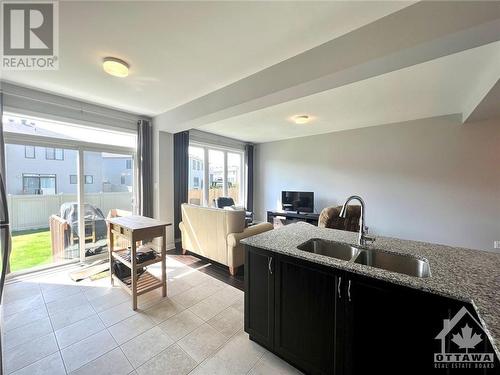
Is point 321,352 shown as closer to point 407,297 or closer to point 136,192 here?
point 407,297

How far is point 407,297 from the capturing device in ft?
3.57

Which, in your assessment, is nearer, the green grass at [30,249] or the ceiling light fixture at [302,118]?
the green grass at [30,249]

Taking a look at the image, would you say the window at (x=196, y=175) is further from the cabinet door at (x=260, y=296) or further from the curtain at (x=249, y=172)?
the cabinet door at (x=260, y=296)

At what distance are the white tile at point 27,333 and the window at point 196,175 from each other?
10.3 ft

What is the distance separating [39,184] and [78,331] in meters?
2.28

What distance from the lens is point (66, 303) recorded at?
2322 millimetres

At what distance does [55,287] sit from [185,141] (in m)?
3.24

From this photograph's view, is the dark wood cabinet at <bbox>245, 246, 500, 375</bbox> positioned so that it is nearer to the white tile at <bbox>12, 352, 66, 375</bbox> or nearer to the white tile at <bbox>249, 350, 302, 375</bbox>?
the white tile at <bbox>249, 350, 302, 375</bbox>

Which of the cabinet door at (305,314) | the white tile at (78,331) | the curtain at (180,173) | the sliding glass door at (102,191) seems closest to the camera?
the cabinet door at (305,314)

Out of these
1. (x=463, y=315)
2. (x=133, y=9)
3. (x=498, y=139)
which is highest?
(x=133, y=9)

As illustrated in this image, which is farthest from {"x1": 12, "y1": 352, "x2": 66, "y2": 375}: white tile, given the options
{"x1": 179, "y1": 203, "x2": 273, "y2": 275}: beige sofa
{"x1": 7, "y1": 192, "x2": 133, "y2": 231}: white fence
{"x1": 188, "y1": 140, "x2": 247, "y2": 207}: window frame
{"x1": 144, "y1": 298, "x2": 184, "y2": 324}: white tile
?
{"x1": 188, "y1": 140, "x2": 247, "y2": 207}: window frame

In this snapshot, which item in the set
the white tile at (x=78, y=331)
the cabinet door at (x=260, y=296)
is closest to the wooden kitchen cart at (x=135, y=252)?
the white tile at (x=78, y=331)

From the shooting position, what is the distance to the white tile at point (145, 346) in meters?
1.64

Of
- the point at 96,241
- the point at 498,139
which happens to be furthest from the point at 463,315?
the point at 96,241
